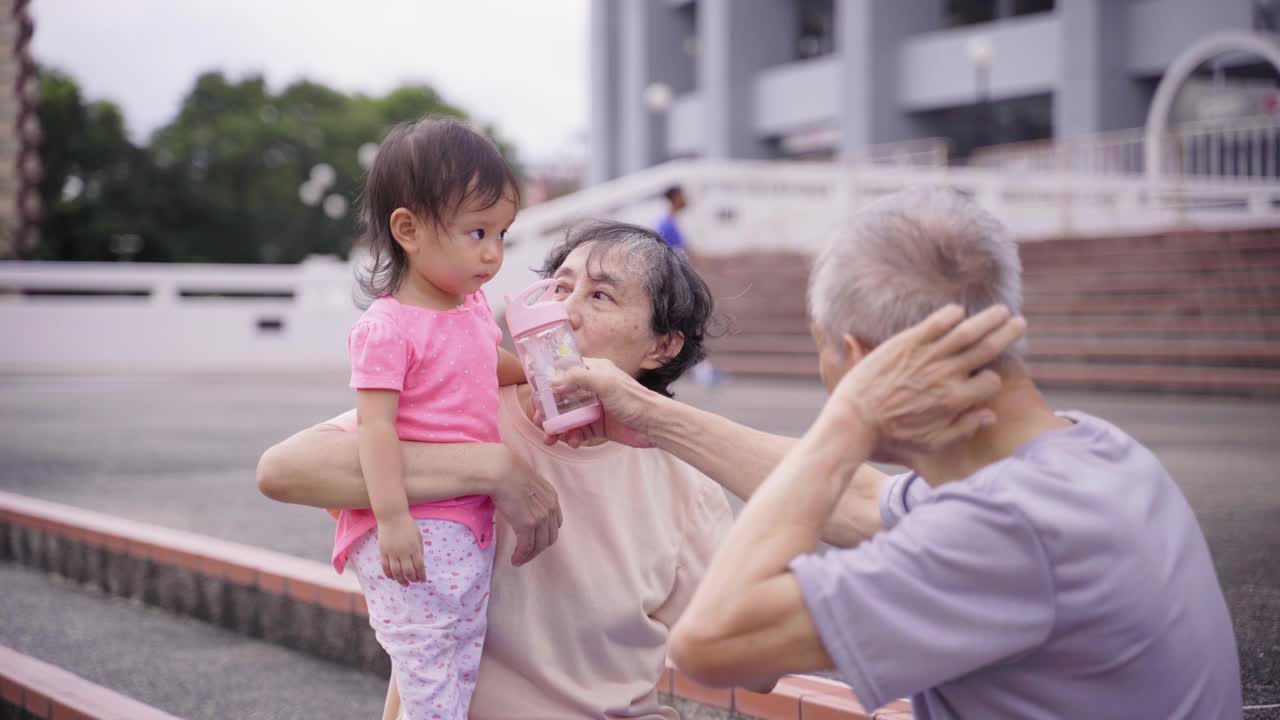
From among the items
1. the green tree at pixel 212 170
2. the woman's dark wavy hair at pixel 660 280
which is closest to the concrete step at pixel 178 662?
the woman's dark wavy hair at pixel 660 280

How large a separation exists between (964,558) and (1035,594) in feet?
0.32

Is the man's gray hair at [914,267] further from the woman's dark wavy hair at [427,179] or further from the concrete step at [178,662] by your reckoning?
the concrete step at [178,662]

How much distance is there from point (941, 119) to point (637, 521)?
1151 inches

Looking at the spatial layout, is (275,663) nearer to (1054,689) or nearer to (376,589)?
(376,589)

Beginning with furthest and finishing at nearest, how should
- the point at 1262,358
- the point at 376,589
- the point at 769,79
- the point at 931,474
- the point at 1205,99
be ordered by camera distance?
the point at 769,79
the point at 1205,99
the point at 1262,358
the point at 376,589
the point at 931,474

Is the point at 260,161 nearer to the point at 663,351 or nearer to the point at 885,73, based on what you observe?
the point at 885,73

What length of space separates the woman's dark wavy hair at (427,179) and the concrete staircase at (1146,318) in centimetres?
734

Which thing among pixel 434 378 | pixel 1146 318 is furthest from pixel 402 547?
pixel 1146 318

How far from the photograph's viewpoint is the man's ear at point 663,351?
2281mm

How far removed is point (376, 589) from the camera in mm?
2176

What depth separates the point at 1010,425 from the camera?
1.49 meters

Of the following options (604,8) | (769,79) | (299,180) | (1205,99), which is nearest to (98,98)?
(299,180)

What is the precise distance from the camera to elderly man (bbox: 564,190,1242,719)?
1.36 m

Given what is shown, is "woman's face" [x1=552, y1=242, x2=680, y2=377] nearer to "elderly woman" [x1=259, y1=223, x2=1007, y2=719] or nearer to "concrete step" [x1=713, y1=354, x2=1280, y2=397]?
"elderly woman" [x1=259, y1=223, x2=1007, y2=719]
